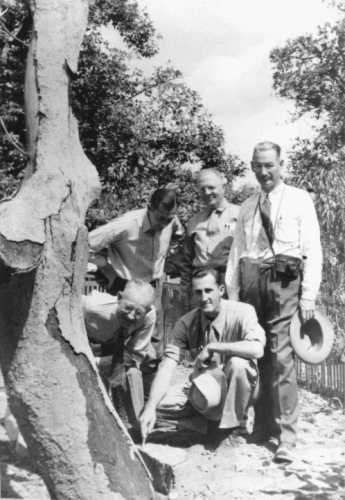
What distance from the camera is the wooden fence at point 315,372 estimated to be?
23.1 feet

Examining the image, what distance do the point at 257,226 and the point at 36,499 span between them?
7.09 ft

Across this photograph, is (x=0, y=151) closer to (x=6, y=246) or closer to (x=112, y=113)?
(x=112, y=113)

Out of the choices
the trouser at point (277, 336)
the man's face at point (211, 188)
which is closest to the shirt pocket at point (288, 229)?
the trouser at point (277, 336)

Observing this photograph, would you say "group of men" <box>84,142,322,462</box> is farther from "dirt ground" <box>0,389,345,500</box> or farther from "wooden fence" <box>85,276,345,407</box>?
"wooden fence" <box>85,276,345,407</box>

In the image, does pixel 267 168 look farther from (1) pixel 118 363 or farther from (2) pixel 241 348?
(1) pixel 118 363

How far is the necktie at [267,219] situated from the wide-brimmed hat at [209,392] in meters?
0.91

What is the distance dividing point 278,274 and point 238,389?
76 cm

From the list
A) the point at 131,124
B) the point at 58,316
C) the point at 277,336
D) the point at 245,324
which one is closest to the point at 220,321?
the point at 245,324

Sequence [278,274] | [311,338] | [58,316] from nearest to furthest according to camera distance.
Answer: [58,316]
[278,274]
[311,338]

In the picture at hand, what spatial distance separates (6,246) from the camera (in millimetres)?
3074

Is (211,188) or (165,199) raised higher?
(211,188)

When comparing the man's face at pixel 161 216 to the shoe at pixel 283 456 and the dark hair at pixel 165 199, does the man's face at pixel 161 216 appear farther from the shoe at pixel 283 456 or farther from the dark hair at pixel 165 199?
the shoe at pixel 283 456

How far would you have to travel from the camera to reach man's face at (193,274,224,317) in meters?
4.63

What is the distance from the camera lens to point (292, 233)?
4.75 meters
